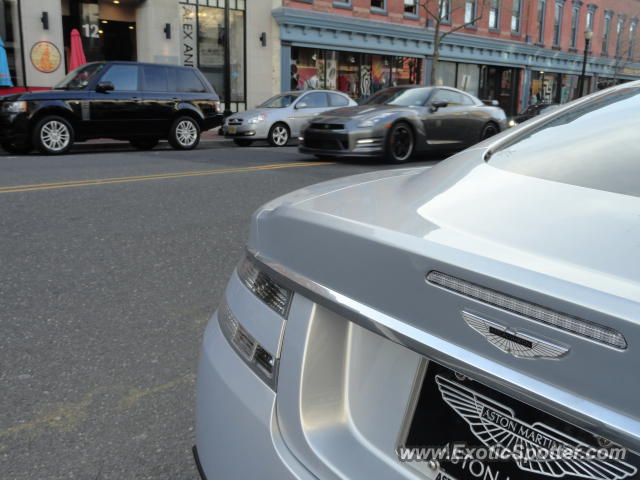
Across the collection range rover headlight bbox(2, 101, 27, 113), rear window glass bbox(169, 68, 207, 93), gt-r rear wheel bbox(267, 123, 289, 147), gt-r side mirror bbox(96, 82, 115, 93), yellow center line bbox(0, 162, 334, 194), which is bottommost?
yellow center line bbox(0, 162, 334, 194)

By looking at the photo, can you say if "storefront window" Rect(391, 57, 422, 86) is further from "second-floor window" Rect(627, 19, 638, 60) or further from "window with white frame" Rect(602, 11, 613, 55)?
"second-floor window" Rect(627, 19, 638, 60)

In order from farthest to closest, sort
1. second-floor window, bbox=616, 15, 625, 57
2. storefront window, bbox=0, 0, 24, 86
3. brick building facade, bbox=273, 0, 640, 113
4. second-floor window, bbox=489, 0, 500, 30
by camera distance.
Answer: second-floor window, bbox=616, 15, 625, 57
second-floor window, bbox=489, 0, 500, 30
brick building facade, bbox=273, 0, 640, 113
storefront window, bbox=0, 0, 24, 86

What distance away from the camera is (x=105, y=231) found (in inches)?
217

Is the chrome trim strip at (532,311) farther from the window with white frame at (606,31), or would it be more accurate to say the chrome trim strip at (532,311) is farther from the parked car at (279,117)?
the window with white frame at (606,31)

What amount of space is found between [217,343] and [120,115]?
12110 millimetres

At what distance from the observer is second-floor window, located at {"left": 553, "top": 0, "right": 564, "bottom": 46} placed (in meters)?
37.6

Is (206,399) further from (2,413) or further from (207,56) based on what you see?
(207,56)

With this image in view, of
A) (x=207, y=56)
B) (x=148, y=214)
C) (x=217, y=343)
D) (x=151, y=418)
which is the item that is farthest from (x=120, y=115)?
(x=217, y=343)

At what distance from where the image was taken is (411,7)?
28.1 meters

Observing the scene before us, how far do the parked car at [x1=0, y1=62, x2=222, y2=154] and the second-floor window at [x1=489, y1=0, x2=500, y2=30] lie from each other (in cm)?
2331

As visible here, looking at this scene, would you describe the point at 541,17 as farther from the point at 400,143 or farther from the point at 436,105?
the point at 400,143

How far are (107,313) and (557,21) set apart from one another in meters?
40.5

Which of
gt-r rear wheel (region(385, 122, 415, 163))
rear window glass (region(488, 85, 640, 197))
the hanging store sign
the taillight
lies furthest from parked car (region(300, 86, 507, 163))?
the hanging store sign

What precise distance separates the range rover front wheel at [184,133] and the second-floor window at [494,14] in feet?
78.1
